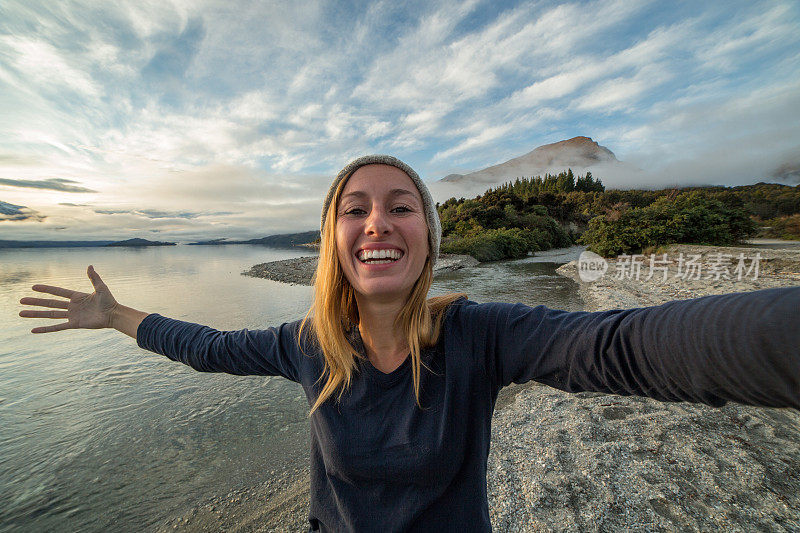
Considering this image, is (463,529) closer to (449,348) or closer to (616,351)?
(449,348)

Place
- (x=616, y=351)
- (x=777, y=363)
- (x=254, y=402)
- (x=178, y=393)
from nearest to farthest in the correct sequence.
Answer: (x=777, y=363)
(x=616, y=351)
(x=254, y=402)
(x=178, y=393)

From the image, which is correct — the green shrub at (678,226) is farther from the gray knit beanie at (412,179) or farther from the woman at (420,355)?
the woman at (420,355)

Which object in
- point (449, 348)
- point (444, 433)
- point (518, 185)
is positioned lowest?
point (444, 433)

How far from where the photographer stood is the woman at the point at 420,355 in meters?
0.82

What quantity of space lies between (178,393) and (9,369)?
5851mm

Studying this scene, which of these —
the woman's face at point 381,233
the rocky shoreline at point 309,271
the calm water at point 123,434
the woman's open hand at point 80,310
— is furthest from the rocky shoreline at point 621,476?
the rocky shoreline at point 309,271

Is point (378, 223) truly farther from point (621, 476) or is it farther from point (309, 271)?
point (309, 271)

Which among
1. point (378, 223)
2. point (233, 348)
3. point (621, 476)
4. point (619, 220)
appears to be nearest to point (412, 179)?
point (378, 223)

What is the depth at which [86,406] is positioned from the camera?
6.45 metres

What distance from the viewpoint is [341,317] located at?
5.87 ft

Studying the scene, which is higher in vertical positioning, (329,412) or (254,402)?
(329,412)

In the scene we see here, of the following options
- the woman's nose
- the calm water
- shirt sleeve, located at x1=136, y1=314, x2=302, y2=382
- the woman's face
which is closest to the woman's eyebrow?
the woman's face

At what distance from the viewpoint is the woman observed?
818 millimetres

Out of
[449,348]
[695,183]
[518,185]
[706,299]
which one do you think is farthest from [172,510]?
[695,183]
